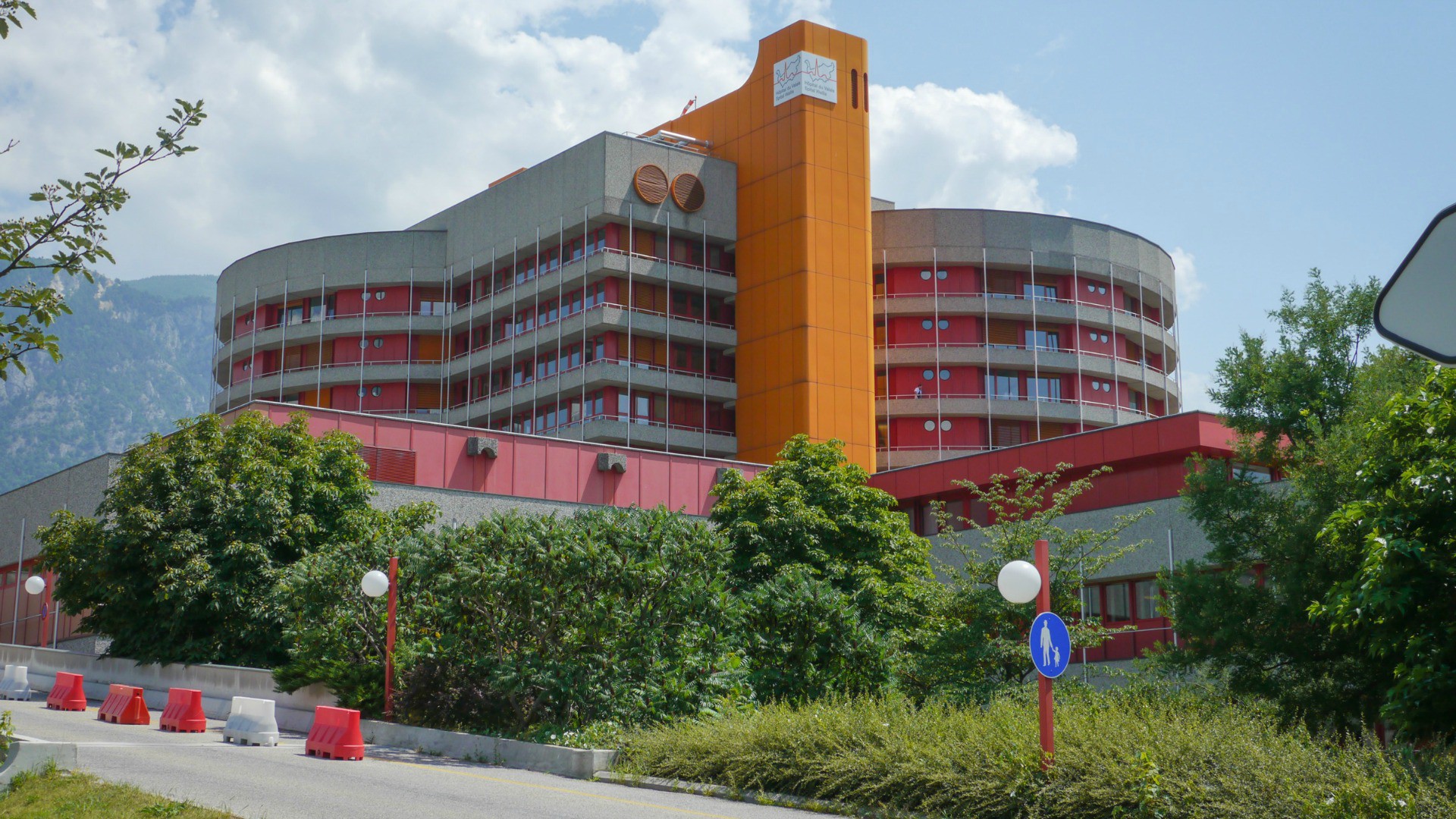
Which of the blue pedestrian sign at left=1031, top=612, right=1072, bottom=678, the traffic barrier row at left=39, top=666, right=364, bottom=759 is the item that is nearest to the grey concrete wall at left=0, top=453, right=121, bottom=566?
the traffic barrier row at left=39, top=666, right=364, bottom=759

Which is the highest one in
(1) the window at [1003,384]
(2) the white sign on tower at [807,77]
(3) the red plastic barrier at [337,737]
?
(2) the white sign on tower at [807,77]

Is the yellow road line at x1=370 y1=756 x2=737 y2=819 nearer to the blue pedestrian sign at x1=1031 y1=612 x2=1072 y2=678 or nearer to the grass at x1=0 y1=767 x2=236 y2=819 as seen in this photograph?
the blue pedestrian sign at x1=1031 y1=612 x2=1072 y2=678

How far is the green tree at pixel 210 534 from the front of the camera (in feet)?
102

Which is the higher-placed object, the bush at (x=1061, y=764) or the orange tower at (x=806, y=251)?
the orange tower at (x=806, y=251)

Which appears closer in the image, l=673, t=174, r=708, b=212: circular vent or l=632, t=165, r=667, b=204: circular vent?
l=632, t=165, r=667, b=204: circular vent

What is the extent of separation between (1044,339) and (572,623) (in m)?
51.4

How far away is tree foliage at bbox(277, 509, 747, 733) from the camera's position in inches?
885

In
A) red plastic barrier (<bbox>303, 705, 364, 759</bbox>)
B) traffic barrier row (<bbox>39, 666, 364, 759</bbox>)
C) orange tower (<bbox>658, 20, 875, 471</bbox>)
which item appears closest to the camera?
red plastic barrier (<bbox>303, 705, 364, 759</bbox>)

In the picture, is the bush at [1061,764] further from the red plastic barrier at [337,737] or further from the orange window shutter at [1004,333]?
the orange window shutter at [1004,333]

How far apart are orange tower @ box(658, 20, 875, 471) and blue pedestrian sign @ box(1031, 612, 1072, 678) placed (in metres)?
44.9

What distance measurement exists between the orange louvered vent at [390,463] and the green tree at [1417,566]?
89.4 ft

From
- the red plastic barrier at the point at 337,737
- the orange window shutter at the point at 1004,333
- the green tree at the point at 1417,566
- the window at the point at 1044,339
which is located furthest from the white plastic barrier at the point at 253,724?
the window at the point at 1044,339

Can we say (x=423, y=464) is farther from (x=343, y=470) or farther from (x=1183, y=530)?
(x=1183, y=530)

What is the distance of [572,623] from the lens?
2289cm
